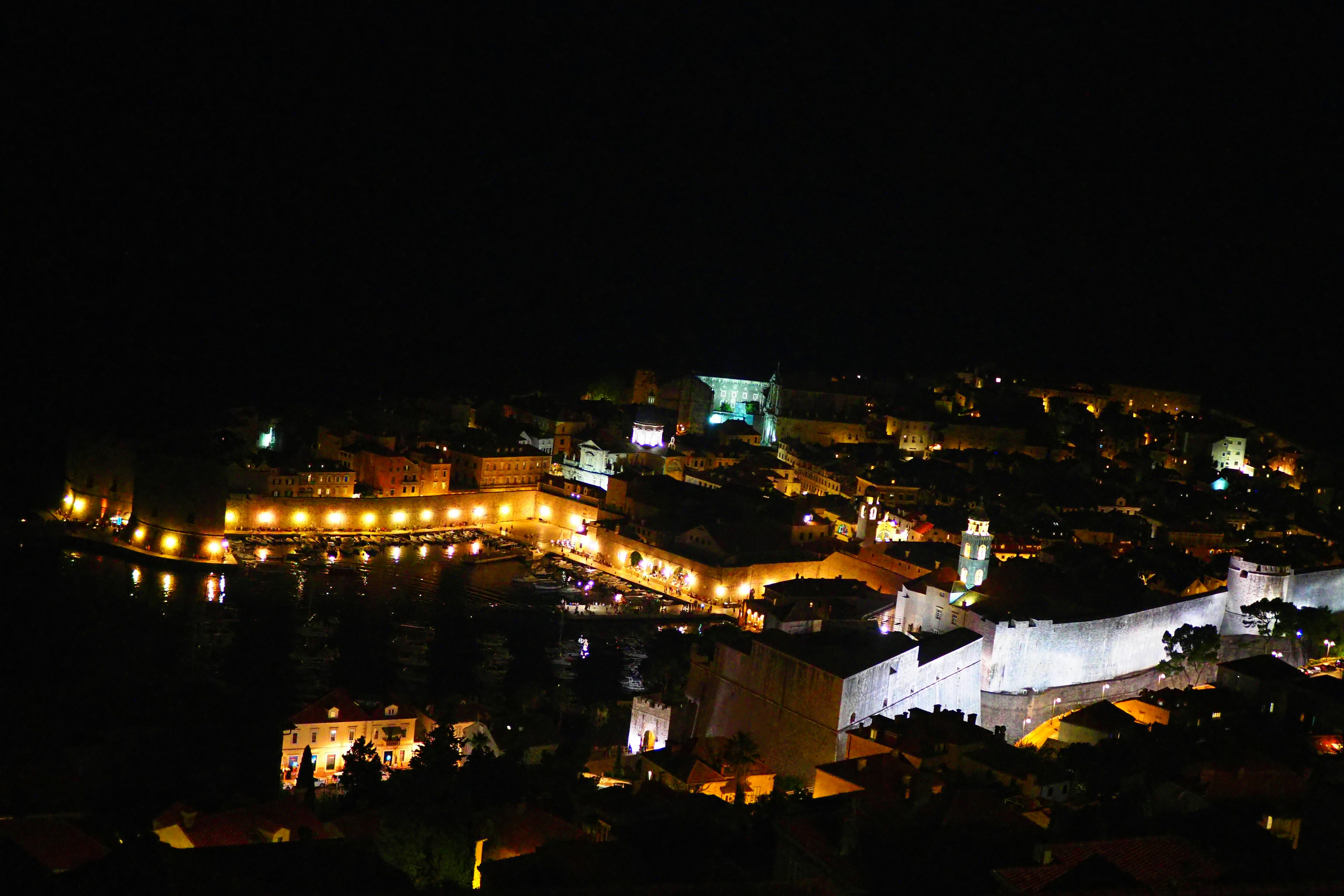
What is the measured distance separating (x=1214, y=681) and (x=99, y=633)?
8508mm

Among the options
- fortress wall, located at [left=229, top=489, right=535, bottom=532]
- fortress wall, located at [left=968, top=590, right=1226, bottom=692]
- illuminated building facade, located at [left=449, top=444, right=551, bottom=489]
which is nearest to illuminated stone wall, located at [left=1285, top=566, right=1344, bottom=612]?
fortress wall, located at [left=968, top=590, right=1226, bottom=692]

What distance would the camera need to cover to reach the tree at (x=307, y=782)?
27.3 ft

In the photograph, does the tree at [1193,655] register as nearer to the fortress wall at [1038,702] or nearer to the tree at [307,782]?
the fortress wall at [1038,702]

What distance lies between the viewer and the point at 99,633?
12.8 meters

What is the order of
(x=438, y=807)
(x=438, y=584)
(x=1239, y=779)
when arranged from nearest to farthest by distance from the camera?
(x=438, y=807) → (x=1239, y=779) → (x=438, y=584)

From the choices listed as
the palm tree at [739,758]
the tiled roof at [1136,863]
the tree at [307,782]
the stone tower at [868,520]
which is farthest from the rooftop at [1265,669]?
the stone tower at [868,520]

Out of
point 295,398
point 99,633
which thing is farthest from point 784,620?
point 295,398

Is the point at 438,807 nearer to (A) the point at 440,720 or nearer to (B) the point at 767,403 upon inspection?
(A) the point at 440,720

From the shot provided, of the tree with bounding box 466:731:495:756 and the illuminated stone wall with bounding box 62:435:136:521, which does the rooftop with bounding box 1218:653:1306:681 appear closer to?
the tree with bounding box 466:731:495:756

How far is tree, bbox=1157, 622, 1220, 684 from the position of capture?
11.3 m

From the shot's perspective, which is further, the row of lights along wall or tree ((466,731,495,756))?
the row of lights along wall

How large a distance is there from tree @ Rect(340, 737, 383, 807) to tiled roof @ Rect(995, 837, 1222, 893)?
147 inches

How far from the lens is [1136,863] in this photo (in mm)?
5449

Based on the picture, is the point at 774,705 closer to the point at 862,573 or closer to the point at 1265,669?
the point at 1265,669
